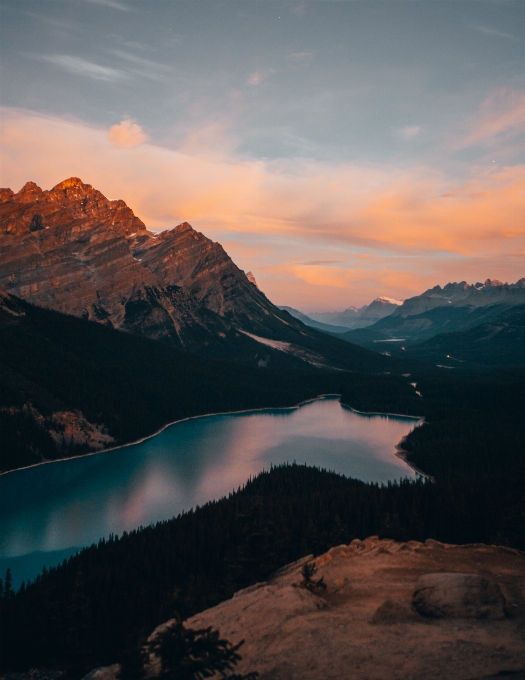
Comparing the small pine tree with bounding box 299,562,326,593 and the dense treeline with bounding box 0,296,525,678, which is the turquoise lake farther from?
the small pine tree with bounding box 299,562,326,593

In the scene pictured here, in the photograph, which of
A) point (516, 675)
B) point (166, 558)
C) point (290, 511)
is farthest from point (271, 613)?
point (290, 511)

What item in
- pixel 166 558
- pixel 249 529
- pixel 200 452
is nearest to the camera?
pixel 249 529

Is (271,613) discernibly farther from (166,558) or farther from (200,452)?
(200,452)

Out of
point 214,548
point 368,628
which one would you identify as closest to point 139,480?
point 214,548

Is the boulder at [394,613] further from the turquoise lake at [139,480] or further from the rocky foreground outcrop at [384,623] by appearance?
the turquoise lake at [139,480]

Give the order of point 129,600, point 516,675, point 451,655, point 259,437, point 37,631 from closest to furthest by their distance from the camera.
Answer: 1. point 516,675
2. point 451,655
3. point 37,631
4. point 129,600
5. point 259,437

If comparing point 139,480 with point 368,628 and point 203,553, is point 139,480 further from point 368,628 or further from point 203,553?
point 368,628
